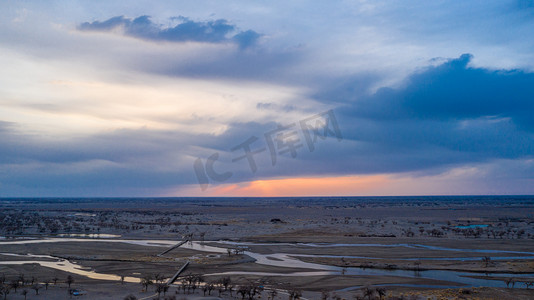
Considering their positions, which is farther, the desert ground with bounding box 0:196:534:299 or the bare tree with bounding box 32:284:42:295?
the desert ground with bounding box 0:196:534:299

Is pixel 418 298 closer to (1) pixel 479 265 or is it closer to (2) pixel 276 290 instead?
(2) pixel 276 290

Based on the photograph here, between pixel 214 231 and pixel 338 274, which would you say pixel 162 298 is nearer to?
pixel 338 274

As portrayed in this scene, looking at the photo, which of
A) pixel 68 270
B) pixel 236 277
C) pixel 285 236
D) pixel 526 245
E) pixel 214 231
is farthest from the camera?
pixel 214 231

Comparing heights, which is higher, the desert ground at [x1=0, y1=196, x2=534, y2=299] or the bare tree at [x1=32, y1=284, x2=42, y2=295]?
the bare tree at [x1=32, y1=284, x2=42, y2=295]

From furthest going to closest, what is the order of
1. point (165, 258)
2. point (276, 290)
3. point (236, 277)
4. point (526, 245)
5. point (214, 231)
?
point (214, 231)
point (526, 245)
point (165, 258)
point (236, 277)
point (276, 290)

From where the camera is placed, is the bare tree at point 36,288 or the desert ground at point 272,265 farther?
the desert ground at point 272,265

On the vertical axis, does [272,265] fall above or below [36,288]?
below

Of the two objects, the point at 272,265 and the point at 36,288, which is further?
the point at 272,265

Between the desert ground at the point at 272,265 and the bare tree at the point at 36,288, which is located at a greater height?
the bare tree at the point at 36,288

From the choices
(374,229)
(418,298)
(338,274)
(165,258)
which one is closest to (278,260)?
(338,274)

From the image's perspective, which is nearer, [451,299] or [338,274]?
[451,299]
